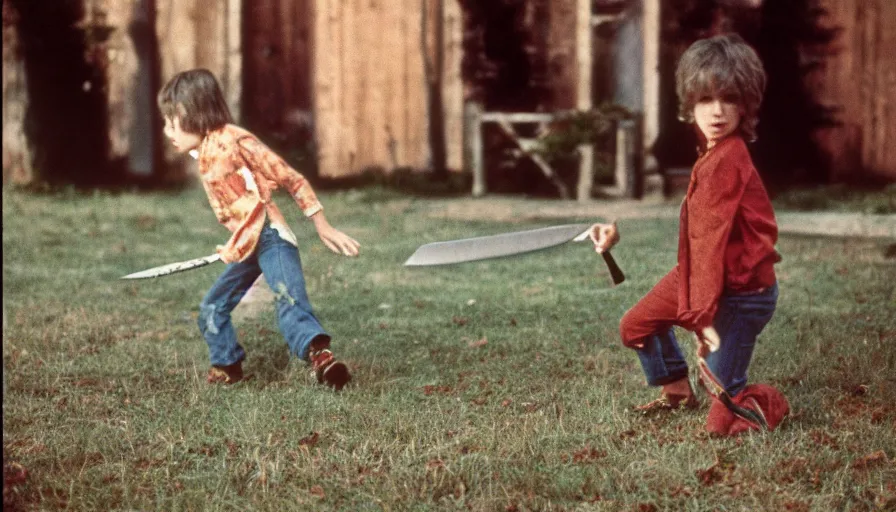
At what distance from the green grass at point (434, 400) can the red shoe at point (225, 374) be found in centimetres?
9

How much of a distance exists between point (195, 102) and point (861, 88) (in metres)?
8.75

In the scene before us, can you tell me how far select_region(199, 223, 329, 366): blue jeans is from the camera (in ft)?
16.0

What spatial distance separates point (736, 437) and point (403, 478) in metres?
1.16

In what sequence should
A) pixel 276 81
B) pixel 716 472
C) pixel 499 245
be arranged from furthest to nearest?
pixel 276 81, pixel 499 245, pixel 716 472

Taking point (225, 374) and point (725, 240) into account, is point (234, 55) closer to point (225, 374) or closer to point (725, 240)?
point (225, 374)

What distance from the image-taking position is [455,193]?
12352 mm

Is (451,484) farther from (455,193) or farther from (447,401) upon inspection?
(455,193)

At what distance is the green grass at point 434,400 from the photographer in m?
3.54

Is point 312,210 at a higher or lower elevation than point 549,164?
higher

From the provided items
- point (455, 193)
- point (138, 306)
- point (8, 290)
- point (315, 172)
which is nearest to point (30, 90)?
point (315, 172)

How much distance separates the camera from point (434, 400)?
462cm

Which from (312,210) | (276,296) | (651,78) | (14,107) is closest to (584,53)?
(651,78)

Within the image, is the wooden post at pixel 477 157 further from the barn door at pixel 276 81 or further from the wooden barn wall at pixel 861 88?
the wooden barn wall at pixel 861 88

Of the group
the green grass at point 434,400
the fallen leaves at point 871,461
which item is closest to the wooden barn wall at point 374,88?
the green grass at point 434,400
